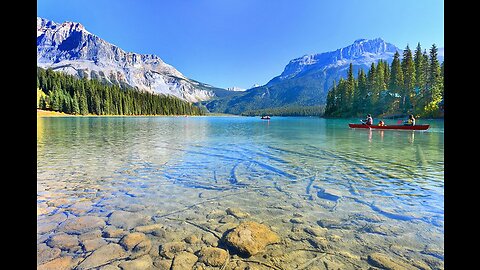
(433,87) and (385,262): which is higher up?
(433,87)

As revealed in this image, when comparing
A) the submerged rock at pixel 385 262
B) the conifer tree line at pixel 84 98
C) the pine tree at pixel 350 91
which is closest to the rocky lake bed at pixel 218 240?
the submerged rock at pixel 385 262

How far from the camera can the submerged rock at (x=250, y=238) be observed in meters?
5.83

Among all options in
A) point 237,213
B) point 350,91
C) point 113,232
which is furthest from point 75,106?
point 237,213

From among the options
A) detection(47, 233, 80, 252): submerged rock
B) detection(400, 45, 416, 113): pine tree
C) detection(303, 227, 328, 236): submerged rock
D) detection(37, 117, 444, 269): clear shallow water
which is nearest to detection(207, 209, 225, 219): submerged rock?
detection(37, 117, 444, 269): clear shallow water

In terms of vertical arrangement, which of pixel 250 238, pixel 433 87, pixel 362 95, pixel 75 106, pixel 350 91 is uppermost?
pixel 350 91

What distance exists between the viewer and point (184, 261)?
215 inches

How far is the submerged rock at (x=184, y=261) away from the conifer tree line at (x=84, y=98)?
131 meters

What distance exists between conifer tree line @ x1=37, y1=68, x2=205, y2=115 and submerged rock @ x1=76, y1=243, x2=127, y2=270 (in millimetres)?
129915

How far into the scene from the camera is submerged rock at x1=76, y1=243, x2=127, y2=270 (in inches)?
210

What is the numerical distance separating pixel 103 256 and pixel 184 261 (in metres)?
1.86

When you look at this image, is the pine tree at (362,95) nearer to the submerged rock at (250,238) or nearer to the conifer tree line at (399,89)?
the conifer tree line at (399,89)

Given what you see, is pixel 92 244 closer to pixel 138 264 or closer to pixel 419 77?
pixel 138 264
